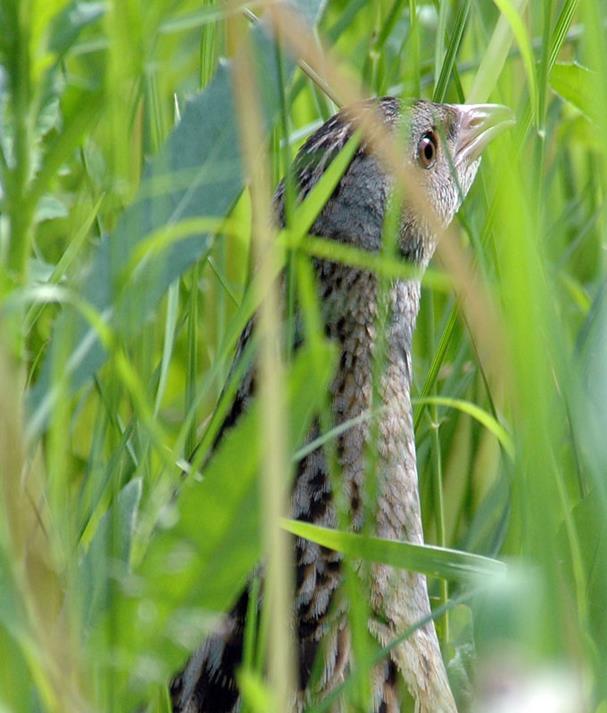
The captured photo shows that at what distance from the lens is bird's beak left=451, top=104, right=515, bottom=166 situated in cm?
203

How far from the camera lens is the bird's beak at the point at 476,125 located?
6.66ft

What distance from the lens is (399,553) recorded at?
1.15 metres

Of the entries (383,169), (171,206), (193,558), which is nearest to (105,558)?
(193,558)

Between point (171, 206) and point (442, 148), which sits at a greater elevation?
point (442, 148)

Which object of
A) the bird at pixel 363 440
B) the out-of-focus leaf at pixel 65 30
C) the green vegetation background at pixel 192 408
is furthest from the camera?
the bird at pixel 363 440

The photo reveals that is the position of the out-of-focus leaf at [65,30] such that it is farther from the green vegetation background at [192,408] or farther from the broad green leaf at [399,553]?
the broad green leaf at [399,553]

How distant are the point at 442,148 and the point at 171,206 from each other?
820 millimetres

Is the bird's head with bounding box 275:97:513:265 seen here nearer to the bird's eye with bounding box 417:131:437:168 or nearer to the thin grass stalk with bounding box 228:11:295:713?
the bird's eye with bounding box 417:131:437:168

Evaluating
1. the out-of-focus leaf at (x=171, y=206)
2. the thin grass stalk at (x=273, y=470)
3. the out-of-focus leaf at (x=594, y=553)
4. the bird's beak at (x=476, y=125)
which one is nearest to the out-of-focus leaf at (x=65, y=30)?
the out-of-focus leaf at (x=171, y=206)

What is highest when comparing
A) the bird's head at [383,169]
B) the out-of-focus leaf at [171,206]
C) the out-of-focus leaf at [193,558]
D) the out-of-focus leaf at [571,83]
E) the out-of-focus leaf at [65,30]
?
the out-of-focus leaf at [571,83]

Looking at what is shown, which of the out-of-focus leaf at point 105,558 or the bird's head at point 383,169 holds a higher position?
the bird's head at point 383,169

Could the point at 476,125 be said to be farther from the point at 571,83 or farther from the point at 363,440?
the point at 363,440

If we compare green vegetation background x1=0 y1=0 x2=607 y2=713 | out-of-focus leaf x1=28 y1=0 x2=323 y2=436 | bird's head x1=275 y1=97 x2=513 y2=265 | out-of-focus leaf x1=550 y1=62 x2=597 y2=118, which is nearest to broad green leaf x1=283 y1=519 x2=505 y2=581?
green vegetation background x1=0 y1=0 x2=607 y2=713

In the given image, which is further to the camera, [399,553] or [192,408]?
[192,408]
